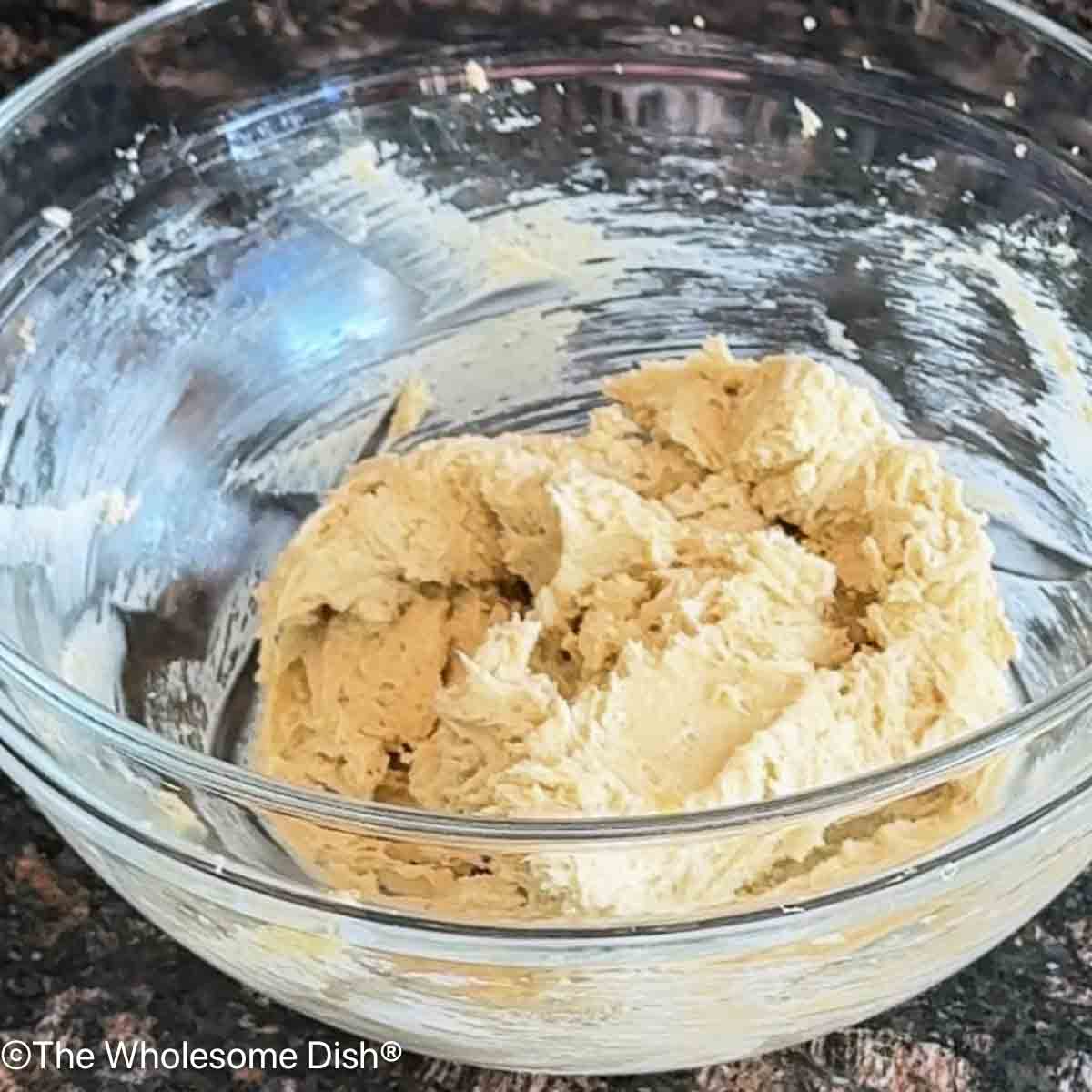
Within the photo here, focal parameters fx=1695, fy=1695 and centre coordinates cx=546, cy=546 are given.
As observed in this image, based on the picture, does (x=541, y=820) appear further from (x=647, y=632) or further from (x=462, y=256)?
(x=462, y=256)

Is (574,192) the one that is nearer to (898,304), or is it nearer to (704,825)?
(898,304)

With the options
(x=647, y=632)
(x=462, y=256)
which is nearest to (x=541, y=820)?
(x=647, y=632)

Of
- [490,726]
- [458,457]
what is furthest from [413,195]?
[490,726]

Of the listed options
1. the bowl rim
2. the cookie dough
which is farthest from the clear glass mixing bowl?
the bowl rim

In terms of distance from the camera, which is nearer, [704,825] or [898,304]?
[704,825]

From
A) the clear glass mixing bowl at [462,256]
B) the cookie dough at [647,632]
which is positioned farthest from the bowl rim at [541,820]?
the clear glass mixing bowl at [462,256]
